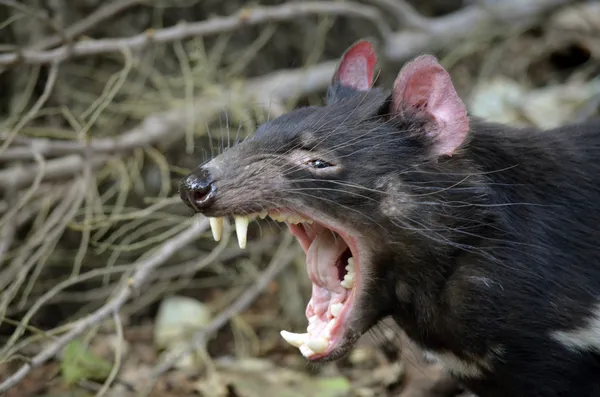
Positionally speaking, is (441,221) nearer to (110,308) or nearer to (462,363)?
(462,363)

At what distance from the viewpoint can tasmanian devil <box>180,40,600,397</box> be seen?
2314 mm

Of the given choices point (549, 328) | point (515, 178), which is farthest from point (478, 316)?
point (515, 178)

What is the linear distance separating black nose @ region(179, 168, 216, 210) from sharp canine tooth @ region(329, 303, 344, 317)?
532mm

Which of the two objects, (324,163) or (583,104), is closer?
(324,163)

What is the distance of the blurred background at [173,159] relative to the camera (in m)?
3.50

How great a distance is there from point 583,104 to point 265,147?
110 inches

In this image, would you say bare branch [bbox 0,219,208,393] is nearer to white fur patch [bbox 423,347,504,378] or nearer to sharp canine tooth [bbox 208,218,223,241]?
sharp canine tooth [bbox 208,218,223,241]

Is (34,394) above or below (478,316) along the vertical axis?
below

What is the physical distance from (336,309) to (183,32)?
182cm

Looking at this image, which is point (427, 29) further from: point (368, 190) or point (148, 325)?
point (368, 190)

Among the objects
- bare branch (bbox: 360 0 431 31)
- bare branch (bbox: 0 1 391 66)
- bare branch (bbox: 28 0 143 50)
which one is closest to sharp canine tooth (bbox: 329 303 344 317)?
bare branch (bbox: 0 1 391 66)

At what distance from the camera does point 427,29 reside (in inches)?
191

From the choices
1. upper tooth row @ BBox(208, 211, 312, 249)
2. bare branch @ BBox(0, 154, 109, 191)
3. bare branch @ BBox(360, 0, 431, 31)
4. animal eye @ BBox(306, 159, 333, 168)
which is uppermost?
animal eye @ BBox(306, 159, 333, 168)

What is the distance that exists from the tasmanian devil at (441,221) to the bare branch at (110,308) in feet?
2.75
